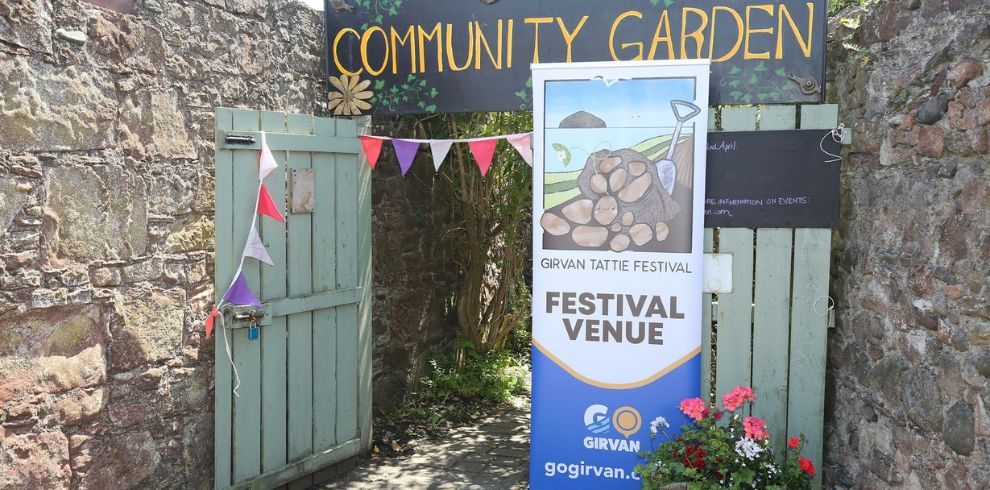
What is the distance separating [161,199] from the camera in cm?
429

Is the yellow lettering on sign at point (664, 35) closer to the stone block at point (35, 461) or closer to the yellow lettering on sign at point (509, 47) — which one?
the yellow lettering on sign at point (509, 47)

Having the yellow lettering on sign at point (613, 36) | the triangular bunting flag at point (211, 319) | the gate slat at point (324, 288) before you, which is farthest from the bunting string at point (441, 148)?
the triangular bunting flag at point (211, 319)

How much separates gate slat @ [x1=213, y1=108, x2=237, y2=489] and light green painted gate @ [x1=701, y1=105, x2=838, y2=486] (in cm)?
239

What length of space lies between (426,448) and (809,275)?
294 cm

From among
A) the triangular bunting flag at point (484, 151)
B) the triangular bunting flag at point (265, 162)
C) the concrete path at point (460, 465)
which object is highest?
the triangular bunting flag at point (484, 151)

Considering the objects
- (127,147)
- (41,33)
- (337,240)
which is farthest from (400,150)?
(41,33)

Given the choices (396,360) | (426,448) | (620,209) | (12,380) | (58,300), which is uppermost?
(620,209)

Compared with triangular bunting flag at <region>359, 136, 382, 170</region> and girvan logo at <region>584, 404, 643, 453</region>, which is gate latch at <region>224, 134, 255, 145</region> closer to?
triangular bunting flag at <region>359, 136, 382, 170</region>

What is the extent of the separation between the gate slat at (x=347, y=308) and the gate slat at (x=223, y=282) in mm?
826

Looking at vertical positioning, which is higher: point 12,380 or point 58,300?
point 58,300

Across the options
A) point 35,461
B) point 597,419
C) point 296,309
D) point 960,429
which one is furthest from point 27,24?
point 960,429

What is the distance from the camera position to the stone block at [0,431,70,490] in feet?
11.8

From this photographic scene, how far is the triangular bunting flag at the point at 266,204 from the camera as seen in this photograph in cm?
460

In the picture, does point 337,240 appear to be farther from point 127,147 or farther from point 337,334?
point 127,147
